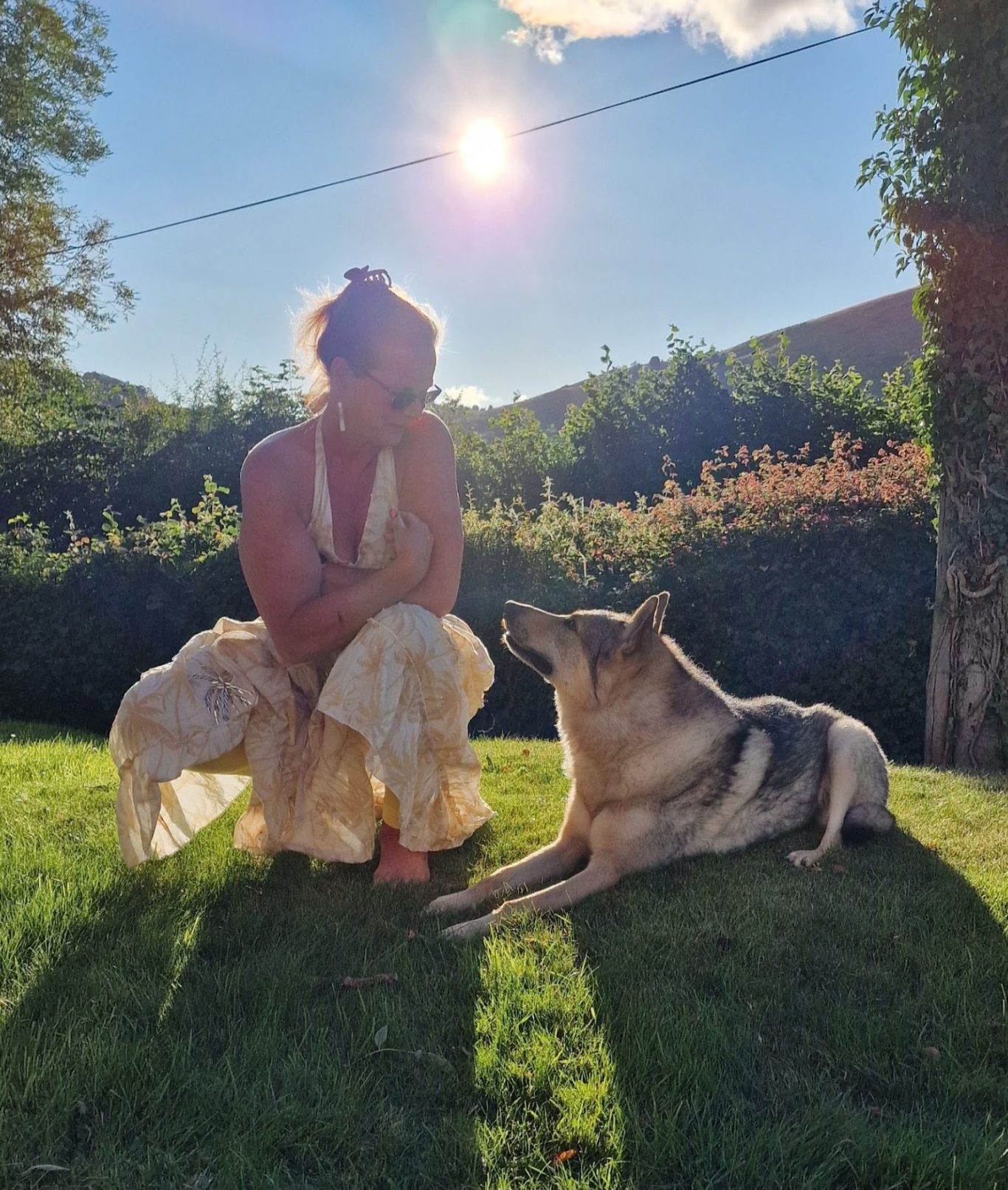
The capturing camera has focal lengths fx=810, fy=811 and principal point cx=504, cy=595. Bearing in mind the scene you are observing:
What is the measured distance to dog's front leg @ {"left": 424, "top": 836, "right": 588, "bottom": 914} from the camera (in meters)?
3.16

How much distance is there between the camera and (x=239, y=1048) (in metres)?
2.14

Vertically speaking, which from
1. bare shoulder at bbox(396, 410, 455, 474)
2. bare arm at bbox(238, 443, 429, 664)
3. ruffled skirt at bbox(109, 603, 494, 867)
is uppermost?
bare shoulder at bbox(396, 410, 455, 474)

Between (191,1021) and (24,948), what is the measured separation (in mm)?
756

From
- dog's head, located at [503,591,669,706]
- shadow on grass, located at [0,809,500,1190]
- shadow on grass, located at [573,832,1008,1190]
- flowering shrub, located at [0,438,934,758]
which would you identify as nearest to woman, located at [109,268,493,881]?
shadow on grass, located at [0,809,500,1190]

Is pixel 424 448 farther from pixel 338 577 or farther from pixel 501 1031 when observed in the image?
pixel 501 1031

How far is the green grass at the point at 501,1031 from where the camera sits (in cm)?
178

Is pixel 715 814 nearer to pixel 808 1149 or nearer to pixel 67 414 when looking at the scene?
pixel 808 1149

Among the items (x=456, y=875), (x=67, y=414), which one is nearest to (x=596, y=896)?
(x=456, y=875)

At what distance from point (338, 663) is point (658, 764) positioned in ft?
5.01

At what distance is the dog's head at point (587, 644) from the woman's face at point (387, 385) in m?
1.09

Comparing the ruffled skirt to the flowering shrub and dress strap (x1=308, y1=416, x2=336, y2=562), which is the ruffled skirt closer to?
dress strap (x1=308, y1=416, x2=336, y2=562)

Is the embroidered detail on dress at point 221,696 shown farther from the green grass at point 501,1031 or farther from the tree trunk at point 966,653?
the tree trunk at point 966,653

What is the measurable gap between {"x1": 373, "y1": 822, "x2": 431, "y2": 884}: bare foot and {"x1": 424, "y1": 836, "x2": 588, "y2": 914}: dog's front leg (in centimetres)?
17

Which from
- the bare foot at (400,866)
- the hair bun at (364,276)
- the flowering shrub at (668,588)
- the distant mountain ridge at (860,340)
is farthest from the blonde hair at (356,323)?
the distant mountain ridge at (860,340)
